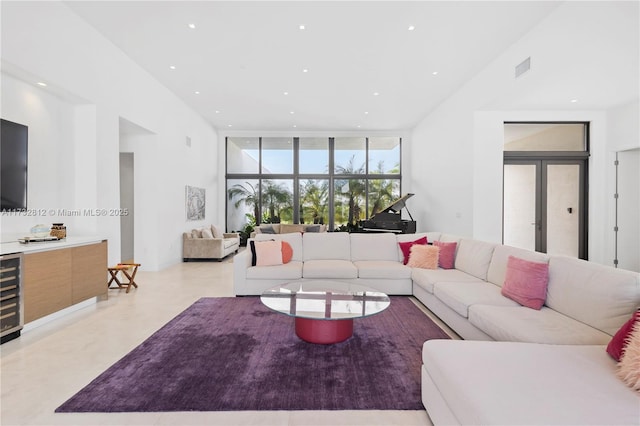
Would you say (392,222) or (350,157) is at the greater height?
(350,157)

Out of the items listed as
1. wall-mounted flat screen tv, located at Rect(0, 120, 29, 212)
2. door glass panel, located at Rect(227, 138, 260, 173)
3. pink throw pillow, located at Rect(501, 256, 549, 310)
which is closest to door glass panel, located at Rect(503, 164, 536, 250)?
pink throw pillow, located at Rect(501, 256, 549, 310)

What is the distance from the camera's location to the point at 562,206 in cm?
601

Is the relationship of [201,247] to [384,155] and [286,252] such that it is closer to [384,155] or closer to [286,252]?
[286,252]

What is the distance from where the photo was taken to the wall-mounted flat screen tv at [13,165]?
130 inches

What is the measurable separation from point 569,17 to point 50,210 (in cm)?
686

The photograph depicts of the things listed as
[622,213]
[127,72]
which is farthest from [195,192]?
[622,213]

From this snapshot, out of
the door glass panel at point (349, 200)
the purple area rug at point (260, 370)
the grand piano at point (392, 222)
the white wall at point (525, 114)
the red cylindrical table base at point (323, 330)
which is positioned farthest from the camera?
the door glass panel at point (349, 200)

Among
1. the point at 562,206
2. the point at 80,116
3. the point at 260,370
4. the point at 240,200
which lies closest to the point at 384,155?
the point at 240,200

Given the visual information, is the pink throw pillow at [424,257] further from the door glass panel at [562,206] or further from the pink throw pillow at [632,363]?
the door glass panel at [562,206]

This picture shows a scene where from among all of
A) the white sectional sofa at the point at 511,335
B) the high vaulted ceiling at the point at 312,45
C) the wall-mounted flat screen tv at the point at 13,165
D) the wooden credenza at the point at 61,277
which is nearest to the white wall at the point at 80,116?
the wall-mounted flat screen tv at the point at 13,165

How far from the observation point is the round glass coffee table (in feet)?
8.45

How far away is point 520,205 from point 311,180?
5.81 meters

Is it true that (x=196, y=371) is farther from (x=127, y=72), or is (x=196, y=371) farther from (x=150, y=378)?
(x=127, y=72)

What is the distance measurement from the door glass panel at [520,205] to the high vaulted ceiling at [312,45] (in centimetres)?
216
